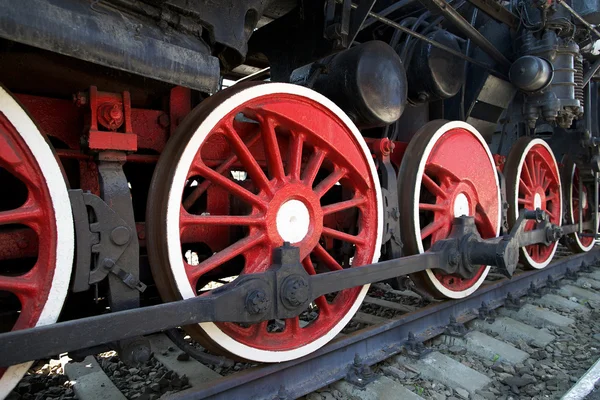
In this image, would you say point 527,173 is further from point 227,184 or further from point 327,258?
point 227,184

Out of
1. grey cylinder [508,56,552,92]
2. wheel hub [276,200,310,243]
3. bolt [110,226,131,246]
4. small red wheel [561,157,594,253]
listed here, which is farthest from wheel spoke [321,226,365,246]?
small red wheel [561,157,594,253]

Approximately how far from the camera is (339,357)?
2055mm

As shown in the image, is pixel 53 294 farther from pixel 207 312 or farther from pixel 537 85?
pixel 537 85

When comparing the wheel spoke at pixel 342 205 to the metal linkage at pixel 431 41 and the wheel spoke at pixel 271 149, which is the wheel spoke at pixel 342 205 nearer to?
the wheel spoke at pixel 271 149

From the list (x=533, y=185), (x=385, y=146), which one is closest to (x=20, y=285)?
(x=385, y=146)

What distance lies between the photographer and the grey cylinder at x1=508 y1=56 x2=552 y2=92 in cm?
298

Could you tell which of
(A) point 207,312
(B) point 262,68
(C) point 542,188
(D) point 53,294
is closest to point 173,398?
(A) point 207,312

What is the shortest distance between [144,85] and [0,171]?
73 cm

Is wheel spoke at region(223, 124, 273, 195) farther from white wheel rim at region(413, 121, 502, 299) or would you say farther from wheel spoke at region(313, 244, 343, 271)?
white wheel rim at region(413, 121, 502, 299)

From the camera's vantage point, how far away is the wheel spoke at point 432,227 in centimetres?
265

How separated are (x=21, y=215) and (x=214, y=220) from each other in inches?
24.6

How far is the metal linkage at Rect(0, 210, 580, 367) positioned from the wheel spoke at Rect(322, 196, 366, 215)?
306 mm

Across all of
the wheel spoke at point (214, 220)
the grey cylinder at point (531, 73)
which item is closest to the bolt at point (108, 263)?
the wheel spoke at point (214, 220)

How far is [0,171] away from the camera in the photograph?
5.65 feet
